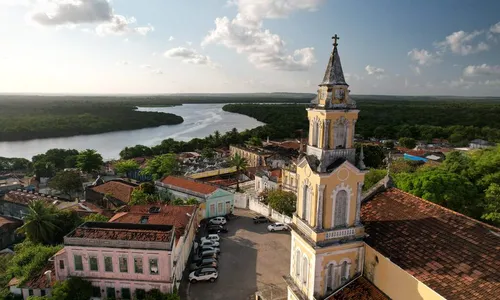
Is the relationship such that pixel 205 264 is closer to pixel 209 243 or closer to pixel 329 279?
pixel 209 243

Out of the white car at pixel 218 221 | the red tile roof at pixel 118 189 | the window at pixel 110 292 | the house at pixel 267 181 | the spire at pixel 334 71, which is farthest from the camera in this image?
the house at pixel 267 181

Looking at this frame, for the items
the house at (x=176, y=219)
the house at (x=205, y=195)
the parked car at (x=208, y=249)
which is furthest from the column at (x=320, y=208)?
the house at (x=205, y=195)

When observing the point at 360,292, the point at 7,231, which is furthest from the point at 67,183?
the point at 360,292

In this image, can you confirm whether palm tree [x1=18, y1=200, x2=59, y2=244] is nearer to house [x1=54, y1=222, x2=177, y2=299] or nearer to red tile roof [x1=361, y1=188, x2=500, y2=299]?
house [x1=54, y1=222, x2=177, y2=299]

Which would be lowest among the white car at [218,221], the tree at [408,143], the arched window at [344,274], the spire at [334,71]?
the tree at [408,143]

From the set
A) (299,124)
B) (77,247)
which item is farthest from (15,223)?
(299,124)

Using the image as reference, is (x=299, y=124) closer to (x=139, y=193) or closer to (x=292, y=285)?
(x=139, y=193)

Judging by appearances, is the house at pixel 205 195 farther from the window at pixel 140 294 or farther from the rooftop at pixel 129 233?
the window at pixel 140 294
